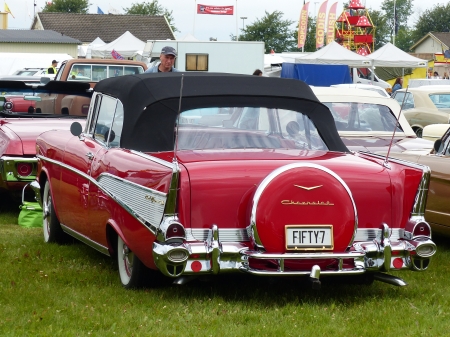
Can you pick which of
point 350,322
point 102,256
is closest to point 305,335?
point 350,322

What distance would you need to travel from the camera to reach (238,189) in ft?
17.8

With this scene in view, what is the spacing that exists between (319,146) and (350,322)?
1.68 meters

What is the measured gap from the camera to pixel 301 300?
5.70 m

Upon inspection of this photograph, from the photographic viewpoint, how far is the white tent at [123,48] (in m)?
40.3

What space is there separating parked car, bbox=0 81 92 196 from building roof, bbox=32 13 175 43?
224 ft

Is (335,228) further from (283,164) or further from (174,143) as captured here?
(174,143)

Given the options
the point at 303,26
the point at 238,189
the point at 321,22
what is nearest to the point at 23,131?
the point at 238,189

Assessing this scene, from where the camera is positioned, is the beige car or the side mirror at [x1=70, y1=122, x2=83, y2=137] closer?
the side mirror at [x1=70, y1=122, x2=83, y2=137]

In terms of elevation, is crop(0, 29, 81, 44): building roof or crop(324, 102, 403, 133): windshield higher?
crop(324, 102, 403, 133): windshield

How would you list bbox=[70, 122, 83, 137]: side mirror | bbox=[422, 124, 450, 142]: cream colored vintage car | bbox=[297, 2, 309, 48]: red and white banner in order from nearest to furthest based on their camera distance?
bbox=[70, 122, 83, 137]: side mirror < bbox=[422, 124, 450, 142]: cream colored vintage car < bbox=[297, 2, 309, 48]: red and white banner

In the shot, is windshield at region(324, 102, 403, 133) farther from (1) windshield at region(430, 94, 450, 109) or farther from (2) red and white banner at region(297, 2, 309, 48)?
(2) red and white banner at region(297, 2, 309, 48)

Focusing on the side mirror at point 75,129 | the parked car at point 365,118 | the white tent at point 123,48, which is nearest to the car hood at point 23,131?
the side mirror at point 75,129

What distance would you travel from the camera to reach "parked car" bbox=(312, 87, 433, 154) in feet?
34.7

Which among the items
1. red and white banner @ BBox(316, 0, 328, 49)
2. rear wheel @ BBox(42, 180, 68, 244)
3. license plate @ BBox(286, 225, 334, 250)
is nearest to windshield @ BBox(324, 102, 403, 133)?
rear wheel @ BBox(42, 180, 68, 244)
